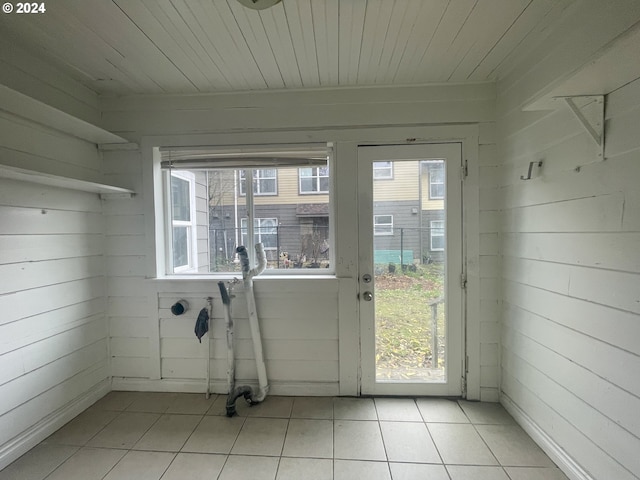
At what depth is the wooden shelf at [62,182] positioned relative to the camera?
1378 mm

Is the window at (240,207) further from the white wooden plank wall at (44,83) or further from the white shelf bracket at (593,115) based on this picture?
the white shelf bracket at (593,115)

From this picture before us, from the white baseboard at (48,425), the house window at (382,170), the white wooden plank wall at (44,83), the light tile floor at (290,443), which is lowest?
the light tile floor at (290,443)

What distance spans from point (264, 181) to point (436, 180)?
129cm

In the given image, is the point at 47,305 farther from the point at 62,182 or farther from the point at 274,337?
the point at 274,337

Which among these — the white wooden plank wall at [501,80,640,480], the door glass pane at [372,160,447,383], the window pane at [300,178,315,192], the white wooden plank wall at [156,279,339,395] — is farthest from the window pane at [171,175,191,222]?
the white wooden plank wall at [501,80,640,480]

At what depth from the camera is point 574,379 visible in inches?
53.8

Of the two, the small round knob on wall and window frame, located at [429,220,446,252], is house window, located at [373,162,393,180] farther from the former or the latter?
the small round knob on wall

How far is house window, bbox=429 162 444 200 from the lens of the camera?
2045 millimetres

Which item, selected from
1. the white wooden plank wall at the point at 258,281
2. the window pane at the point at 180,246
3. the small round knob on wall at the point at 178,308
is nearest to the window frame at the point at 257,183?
the white wooden plank wall at the point at 258,281

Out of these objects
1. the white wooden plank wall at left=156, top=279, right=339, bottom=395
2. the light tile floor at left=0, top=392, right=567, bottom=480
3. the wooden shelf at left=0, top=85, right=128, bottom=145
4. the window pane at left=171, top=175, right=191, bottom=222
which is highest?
the wooden shelf at left=0, top=85, right=128, bottom=145

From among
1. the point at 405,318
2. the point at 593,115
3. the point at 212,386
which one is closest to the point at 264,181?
the point at 405,318

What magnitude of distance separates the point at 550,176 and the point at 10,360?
3.08 metres

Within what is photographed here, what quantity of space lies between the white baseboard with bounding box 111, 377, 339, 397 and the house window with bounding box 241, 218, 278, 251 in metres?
1.05

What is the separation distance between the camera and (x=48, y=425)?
68.1 inches
